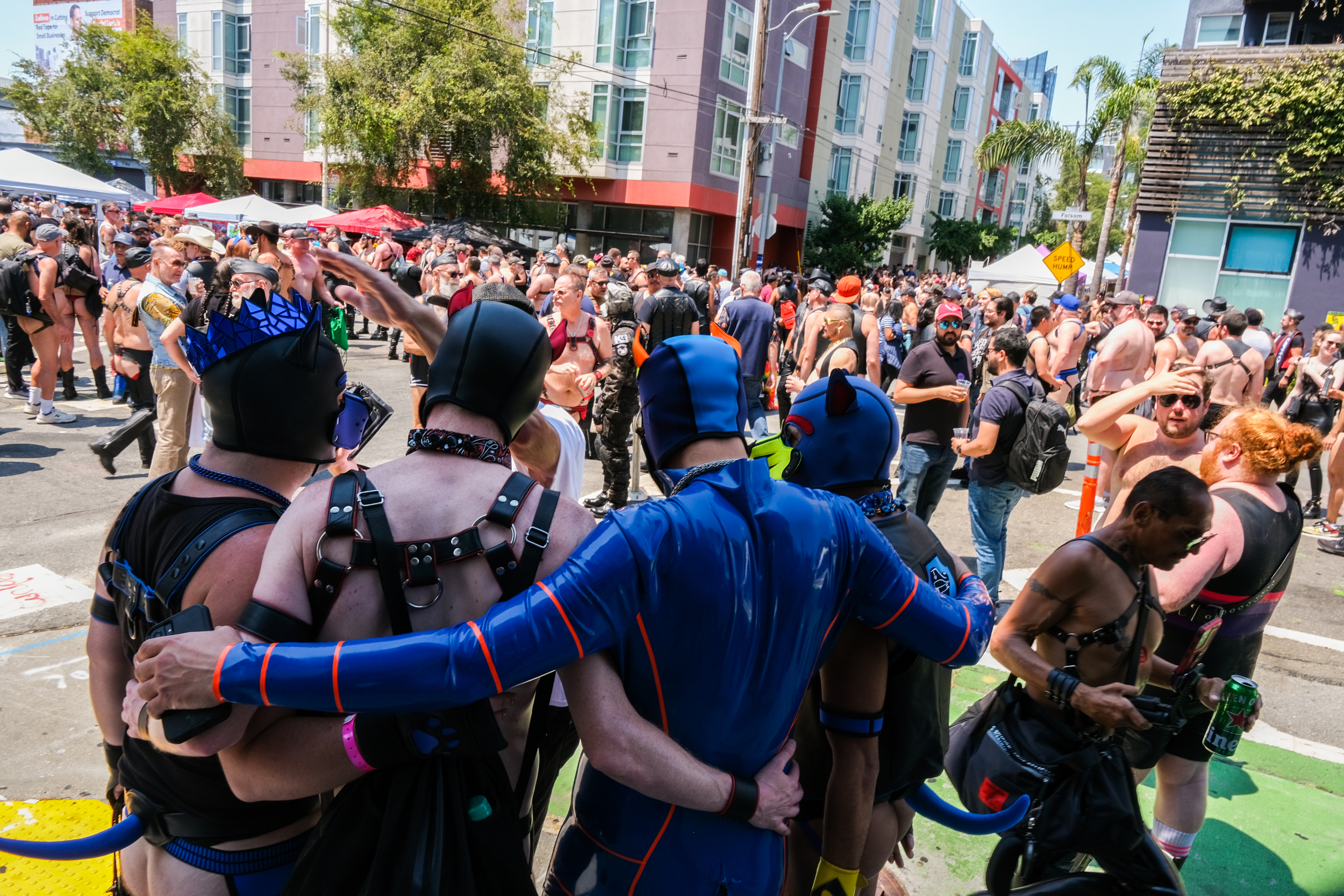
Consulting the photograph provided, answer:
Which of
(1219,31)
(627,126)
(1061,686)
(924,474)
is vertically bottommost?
(924,474)

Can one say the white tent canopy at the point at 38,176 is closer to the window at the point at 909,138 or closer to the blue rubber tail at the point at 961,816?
the blue rubber tail at the point at 961,816

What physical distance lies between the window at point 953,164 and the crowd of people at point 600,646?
55.2 meters

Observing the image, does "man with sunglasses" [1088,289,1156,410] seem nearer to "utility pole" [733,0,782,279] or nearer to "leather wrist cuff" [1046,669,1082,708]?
"leather wrist cuff" [1046,669,1082,708]

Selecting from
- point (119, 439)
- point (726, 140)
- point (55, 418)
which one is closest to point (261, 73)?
point (726, 140)

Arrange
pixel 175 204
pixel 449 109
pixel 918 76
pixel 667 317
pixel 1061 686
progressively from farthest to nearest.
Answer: pixel 918 76
pixel 449 109
pixel 175 204
pixel 667 317
pixel 1061 686

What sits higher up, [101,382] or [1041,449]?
[1041,449]

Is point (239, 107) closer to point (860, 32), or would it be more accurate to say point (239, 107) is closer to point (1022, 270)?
point (860, 32)

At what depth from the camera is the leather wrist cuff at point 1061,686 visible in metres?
2.48

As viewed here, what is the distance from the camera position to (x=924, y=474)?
6.29 meters

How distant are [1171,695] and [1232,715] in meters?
0.57

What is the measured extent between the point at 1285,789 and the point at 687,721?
388 cm

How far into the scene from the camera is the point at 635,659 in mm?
1513

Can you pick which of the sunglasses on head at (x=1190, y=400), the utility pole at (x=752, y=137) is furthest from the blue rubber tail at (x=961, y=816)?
the utility pole at (x=752, y=137)

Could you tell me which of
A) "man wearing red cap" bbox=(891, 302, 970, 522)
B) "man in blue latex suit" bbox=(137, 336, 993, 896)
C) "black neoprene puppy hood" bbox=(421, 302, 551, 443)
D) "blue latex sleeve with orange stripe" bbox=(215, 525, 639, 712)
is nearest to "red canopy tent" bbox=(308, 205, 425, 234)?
"man wearing red cap" bbox=(891, 302, 970, 522)
